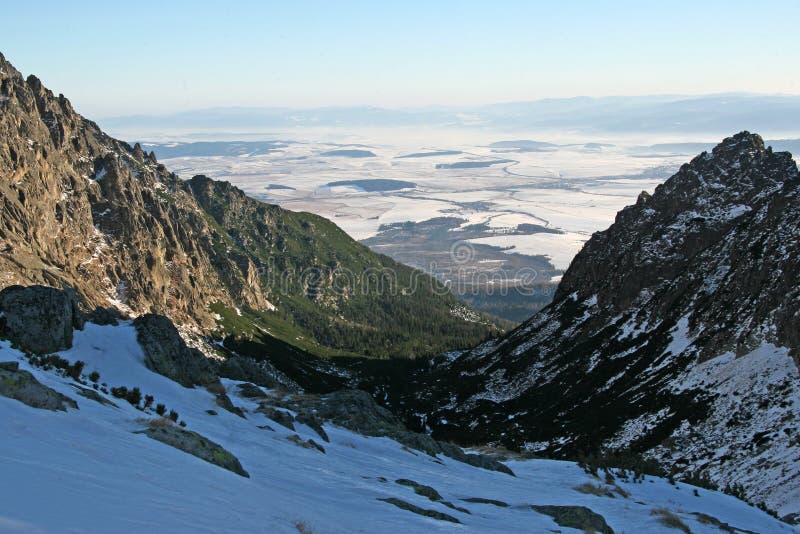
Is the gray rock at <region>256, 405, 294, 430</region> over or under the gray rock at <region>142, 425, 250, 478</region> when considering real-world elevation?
under

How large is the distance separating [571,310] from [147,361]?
370 ft

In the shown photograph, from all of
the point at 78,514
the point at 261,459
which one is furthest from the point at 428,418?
the point at 78,514

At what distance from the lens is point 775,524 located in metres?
26.8

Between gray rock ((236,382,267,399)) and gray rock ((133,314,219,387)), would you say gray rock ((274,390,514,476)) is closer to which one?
gray rock ((236,382,267,399))

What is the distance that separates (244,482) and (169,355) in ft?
68.3

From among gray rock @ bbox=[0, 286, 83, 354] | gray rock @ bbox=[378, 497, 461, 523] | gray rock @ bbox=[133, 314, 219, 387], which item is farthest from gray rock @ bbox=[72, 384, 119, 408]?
gray rock @ bbox=[133, 314, 219, 387]

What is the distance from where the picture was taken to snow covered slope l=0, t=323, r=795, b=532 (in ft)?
35.7

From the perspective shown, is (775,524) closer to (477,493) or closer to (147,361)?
(477,493)

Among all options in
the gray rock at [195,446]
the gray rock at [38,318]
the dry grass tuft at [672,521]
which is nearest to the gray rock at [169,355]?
the gray rock at [38,318]

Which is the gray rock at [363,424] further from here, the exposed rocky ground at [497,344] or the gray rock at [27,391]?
the gray rock at [27,391]

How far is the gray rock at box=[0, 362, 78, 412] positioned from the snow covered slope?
52cm

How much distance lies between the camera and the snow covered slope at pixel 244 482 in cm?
1089

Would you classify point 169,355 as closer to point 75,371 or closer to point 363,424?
point 75,371

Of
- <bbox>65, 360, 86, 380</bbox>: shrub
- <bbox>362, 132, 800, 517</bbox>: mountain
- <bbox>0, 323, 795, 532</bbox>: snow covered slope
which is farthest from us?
<bbox>362, 132, 800, 517</bbox>: mountain
